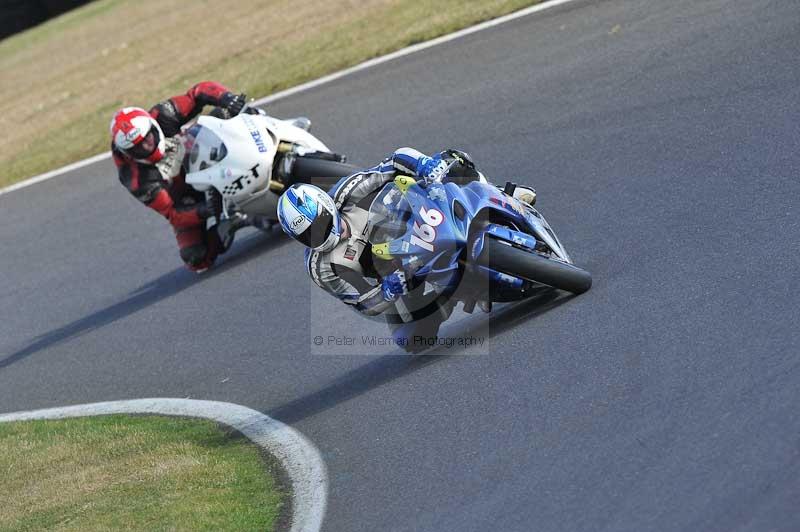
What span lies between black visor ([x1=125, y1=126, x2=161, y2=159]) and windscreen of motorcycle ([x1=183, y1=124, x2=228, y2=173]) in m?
0.33

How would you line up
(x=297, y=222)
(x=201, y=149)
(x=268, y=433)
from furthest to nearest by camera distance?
(x=201, y=149) < (x=268, y=433) < (x=297, y=222)

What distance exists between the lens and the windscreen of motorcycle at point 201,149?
11.2 m

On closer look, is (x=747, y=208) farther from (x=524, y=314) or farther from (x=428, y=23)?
(x=428, y=23)

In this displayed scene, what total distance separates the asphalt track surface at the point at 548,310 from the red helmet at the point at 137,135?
138cm

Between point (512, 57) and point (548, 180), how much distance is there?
137 inches

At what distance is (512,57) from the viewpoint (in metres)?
13.4

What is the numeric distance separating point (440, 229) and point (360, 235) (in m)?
0.60

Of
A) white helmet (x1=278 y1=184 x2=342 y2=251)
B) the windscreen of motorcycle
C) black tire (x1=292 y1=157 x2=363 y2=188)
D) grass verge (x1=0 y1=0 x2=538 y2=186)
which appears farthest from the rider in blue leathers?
grass verge (x1=0 y1=0 x2=538 y2=186)

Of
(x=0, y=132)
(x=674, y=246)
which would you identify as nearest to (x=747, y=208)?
(x=674, y=246)

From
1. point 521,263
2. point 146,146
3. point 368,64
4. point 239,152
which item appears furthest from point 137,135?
point 521,263

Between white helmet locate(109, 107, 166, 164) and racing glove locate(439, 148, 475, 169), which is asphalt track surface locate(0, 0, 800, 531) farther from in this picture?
white helmet locate(109, 107, 166, 164)

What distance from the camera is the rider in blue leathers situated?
24.5ft

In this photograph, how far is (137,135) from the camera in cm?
1109

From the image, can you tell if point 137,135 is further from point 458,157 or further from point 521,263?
point 521,263
